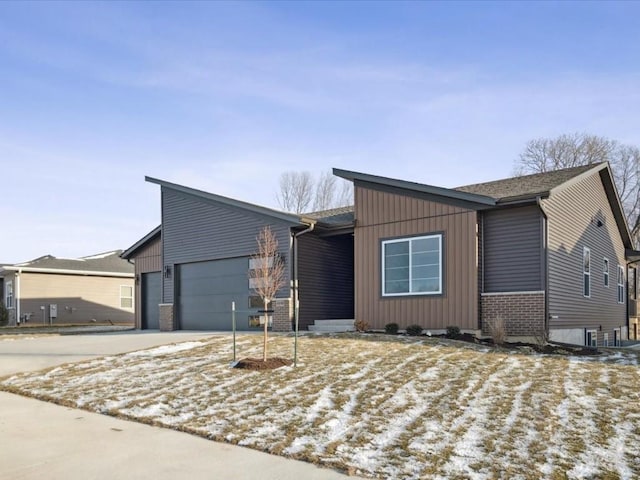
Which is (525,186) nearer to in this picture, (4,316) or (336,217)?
→ (336,217)

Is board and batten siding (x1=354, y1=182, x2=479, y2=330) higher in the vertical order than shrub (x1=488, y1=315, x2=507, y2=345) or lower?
higher

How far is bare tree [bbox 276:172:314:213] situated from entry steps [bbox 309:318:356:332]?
26.8 meters

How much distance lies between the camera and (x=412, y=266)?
1508cm

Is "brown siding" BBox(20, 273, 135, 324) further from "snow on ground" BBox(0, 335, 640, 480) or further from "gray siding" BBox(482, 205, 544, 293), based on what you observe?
"gray siding" BBox(482, 205, 544, 293)

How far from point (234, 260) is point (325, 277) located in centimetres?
302

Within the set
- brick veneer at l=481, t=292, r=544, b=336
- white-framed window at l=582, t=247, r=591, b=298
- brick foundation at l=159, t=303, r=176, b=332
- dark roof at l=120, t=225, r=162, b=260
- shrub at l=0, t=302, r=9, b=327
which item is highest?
dark roof at l=120, t=225, r=162, b=260

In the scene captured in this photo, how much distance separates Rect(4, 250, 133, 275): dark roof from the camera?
1151 inches

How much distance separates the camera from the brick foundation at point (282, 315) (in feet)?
54.4

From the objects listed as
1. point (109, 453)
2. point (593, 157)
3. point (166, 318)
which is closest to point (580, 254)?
point (166, 318)

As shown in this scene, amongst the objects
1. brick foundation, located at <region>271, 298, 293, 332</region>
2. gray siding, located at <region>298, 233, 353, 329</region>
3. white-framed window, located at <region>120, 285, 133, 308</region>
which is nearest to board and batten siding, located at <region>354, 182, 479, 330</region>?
gray siding, located at <region>298, 233, 353, 329</region>

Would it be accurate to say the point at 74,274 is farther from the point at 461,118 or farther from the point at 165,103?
the point at 461,118

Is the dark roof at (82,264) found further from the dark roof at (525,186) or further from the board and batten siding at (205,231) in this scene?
the dark roof at (525,186)

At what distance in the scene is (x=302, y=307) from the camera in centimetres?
1698

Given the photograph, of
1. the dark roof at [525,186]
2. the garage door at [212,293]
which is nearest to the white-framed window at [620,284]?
the dark roof at [525,186]
